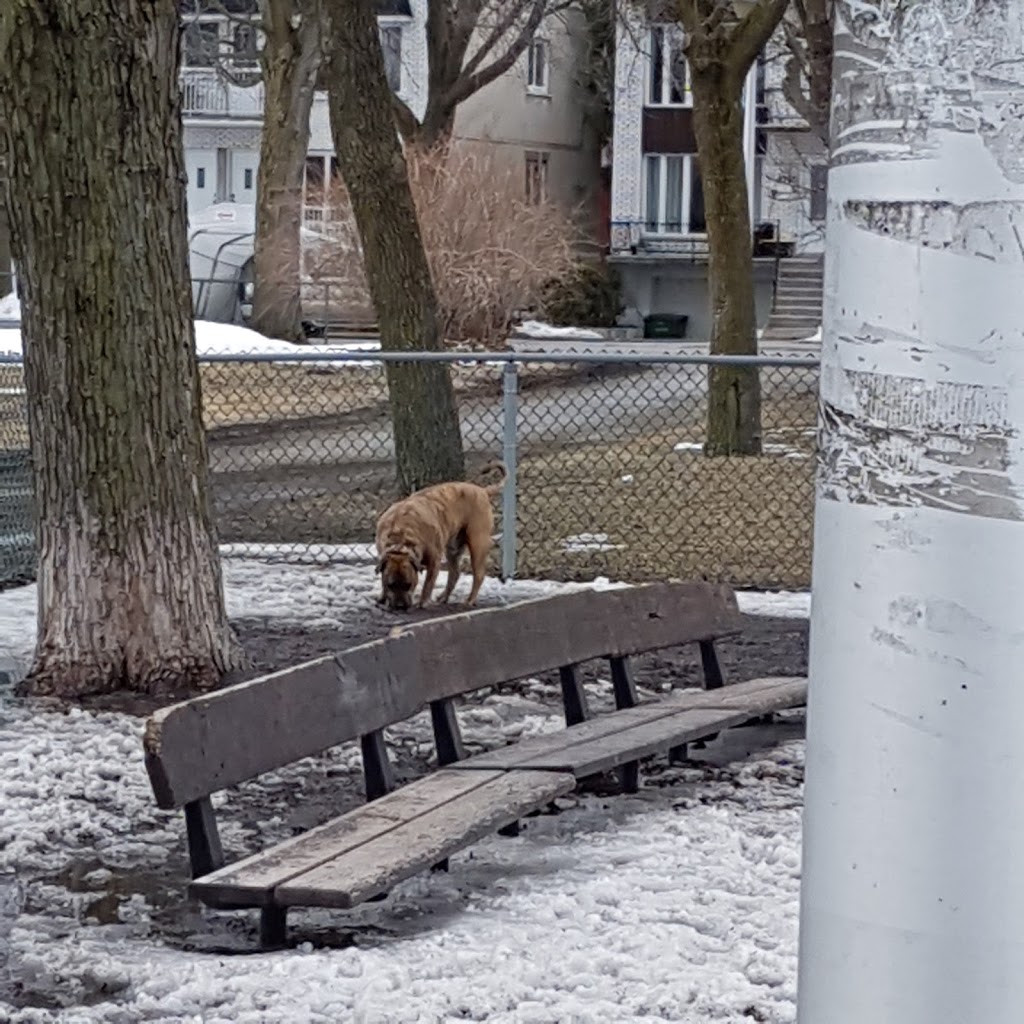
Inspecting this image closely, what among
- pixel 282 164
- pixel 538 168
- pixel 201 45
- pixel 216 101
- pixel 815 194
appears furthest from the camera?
pixel 216 101

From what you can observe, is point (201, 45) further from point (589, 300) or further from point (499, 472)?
point (499, 472)

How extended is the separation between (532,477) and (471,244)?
1575cm

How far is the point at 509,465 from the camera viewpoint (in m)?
10.9

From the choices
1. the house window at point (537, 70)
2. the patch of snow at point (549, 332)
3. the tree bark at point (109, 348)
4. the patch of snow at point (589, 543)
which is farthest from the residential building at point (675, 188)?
the tree bark at point (109, 348)

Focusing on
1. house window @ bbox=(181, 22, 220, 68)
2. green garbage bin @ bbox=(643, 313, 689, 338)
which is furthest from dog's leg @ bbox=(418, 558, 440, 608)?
green garbage bin @ bbox=(643, 313, 689, 338)

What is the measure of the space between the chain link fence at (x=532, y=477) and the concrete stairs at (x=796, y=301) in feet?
64.1

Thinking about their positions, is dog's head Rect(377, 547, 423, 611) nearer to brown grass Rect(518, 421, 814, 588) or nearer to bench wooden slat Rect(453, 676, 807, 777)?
brown grass Rect(518, 421, 814, 588)

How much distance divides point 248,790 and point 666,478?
28.4ft

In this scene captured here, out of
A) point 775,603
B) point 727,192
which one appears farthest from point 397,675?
→ point 727,192

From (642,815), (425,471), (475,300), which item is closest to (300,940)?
(642,815)

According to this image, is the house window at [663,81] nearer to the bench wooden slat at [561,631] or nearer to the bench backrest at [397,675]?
the bench wooden slat at [561,631]

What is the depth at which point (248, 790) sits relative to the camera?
6.88 metres

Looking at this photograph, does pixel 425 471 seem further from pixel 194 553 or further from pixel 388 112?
pixel 194 553

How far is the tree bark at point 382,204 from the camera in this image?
1264cm
